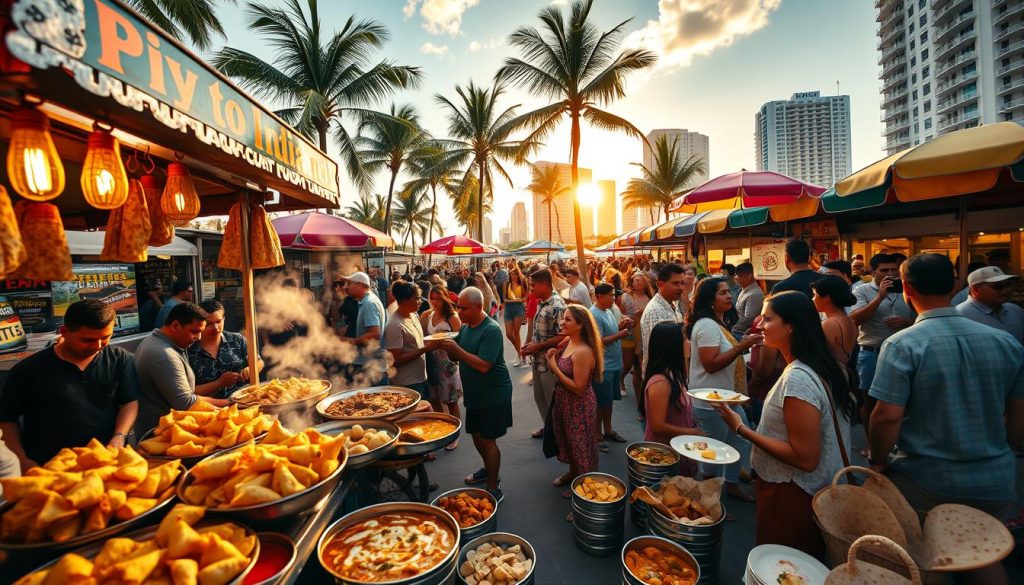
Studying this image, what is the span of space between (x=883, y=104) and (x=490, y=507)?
106 m

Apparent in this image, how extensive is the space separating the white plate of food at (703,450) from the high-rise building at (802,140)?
11138 centimetres

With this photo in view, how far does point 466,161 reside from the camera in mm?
23016

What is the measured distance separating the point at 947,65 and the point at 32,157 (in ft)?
301

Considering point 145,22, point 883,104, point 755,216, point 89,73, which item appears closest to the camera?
point 89,73

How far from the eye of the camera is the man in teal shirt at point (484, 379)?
407 centimetres

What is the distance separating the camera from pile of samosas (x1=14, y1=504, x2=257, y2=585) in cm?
133

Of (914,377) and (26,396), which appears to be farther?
(26,396)

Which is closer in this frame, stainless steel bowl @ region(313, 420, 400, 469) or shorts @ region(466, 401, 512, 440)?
stainless steel bowl @ region(313, 420, 400, 469)

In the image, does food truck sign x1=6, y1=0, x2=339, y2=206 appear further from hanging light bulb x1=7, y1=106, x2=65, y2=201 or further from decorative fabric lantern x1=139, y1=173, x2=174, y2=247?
decorative fabric lantern x1=139, y1=173, x2=174, y2=247

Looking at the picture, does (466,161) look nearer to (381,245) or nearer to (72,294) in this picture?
(381,245)

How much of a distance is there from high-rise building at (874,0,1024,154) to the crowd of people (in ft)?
199

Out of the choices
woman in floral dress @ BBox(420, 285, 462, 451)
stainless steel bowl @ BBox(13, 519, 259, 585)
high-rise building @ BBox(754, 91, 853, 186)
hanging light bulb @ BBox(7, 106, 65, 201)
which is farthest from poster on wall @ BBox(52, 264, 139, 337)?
high-rise building @ BBox(754, 91, 853, 186)

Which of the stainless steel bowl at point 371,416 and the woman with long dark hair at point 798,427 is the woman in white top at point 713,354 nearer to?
the woman with long dark hair at point 798,427

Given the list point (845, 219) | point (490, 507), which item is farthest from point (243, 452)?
point (845, 219)
